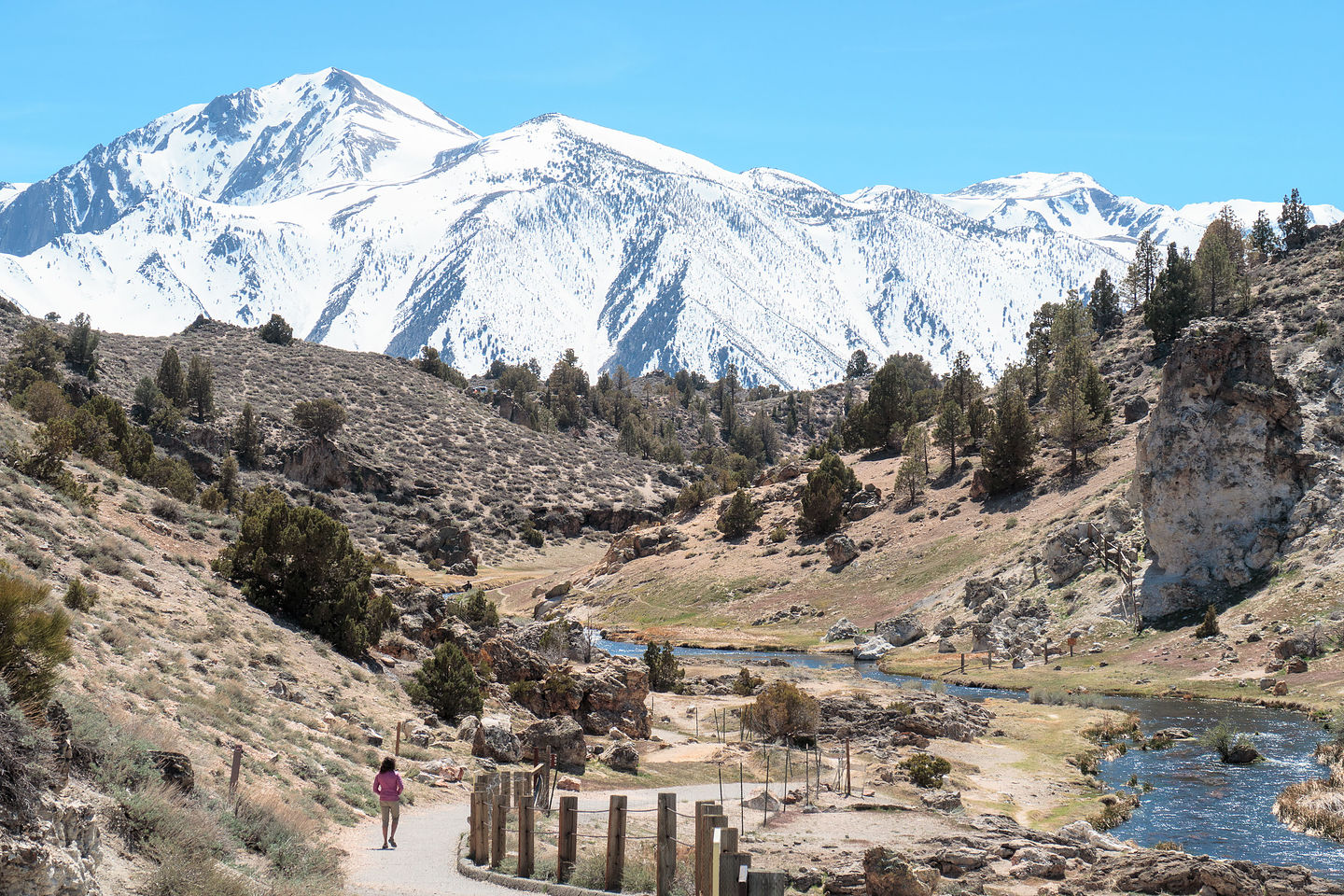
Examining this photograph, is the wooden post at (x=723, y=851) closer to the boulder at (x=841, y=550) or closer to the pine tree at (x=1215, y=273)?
the boulder at (x=841, y=550)

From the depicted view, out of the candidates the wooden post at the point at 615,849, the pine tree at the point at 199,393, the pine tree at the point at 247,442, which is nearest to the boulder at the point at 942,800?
the wooden post at the point at 615,849

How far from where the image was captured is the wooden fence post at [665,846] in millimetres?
14508

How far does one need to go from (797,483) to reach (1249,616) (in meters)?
58.2

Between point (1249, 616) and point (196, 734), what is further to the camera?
point (1249, 616)

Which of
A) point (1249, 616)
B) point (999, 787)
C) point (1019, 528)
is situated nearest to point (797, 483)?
point (1019, 528)

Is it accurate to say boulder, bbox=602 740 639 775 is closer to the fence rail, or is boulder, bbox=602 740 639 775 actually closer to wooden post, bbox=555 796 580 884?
the fence rail

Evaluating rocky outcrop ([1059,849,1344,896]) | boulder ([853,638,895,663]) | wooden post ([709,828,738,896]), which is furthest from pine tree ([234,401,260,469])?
wooden post ([709,828,738,896])

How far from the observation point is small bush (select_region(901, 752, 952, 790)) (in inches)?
1134

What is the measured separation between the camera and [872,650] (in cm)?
6669

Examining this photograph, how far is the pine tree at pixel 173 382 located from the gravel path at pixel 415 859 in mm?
95295

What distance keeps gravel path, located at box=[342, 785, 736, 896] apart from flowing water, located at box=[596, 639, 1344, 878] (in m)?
14.2

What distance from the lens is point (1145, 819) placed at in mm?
26906

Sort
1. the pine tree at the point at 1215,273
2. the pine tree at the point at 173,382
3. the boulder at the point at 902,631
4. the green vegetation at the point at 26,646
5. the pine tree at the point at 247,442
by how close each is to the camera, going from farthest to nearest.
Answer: the pine tree at the point at 247,442, the pine tree at the point at 173,382, the pine tree at the point at 1215,273, the boulder at the point at 902,631, the green vegetation at the point at 26,646

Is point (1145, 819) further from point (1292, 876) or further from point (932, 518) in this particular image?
point (932, 518)
